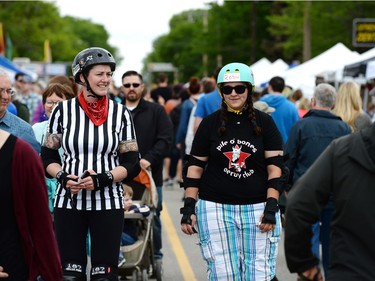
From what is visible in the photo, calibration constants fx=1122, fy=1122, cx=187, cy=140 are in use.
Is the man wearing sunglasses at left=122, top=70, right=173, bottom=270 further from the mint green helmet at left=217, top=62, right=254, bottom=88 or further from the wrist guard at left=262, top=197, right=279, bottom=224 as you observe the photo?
Answer: the wrist guard at left=262, top=197, right=279, bottom=224

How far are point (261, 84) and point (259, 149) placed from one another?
2294 cm

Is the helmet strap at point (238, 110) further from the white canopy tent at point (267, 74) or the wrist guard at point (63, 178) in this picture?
the white canopy tent at point (267, 74)

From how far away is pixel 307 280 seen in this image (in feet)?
15.2

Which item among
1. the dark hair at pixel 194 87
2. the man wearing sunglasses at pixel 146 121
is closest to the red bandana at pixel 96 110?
the man wearing sunglasses at pixel 146 121

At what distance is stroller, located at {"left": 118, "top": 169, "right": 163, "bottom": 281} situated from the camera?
9.15 meters

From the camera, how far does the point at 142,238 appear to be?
30.8 feet

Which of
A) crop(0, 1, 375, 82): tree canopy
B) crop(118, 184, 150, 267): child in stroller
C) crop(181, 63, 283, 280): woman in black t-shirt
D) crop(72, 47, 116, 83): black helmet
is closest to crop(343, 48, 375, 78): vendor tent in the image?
crop(118, 184, 150, 267): child in stroller

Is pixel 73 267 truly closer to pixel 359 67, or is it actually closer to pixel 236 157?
pixel 236 157

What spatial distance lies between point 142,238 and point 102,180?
8.49 feet

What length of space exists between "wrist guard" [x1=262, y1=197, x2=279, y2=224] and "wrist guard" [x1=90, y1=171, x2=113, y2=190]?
974mm

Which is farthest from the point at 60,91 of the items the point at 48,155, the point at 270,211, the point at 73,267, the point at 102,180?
the point at 270,211

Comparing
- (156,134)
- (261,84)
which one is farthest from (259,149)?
(261,84)

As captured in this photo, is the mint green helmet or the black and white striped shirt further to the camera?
the mint green helmet

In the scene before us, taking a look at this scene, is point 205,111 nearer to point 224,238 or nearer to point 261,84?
point 224,238
